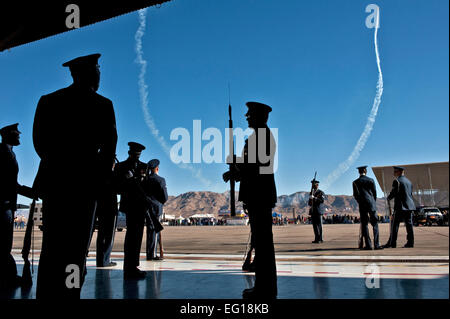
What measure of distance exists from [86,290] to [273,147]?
8.79 feet

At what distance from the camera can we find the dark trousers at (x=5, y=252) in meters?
4.22

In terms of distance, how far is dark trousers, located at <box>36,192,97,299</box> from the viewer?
→ 2459 millimetres

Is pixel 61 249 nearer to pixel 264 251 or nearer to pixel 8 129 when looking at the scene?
pixel 264 251

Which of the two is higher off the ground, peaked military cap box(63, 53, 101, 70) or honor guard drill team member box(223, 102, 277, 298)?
peaked military cap box(63, 53, 101, 70)

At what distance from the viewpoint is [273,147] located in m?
3.52

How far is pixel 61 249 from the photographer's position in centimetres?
250

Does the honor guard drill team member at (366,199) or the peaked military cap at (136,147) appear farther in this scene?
the honor guard drill team member at (366,199)

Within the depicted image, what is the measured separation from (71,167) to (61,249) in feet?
1.96

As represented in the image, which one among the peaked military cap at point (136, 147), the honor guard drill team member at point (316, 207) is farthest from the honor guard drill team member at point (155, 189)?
the honor guard drill team member at point (316, 207)

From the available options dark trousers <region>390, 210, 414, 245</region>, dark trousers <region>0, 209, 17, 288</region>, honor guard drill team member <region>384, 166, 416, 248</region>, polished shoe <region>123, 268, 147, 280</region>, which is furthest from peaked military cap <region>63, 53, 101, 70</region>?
dark trousers <region>390, 210, 414, 245</region>

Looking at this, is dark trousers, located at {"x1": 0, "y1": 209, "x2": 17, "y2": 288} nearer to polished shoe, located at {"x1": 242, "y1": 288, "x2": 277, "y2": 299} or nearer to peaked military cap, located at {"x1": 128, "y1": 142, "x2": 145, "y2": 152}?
peaked military cap, located at {"x1": 128, "y1": 142, "x2": 145, "y2": 152}

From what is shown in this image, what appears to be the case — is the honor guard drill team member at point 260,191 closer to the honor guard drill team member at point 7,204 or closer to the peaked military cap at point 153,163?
the honor guard drill team member at point 7,204
